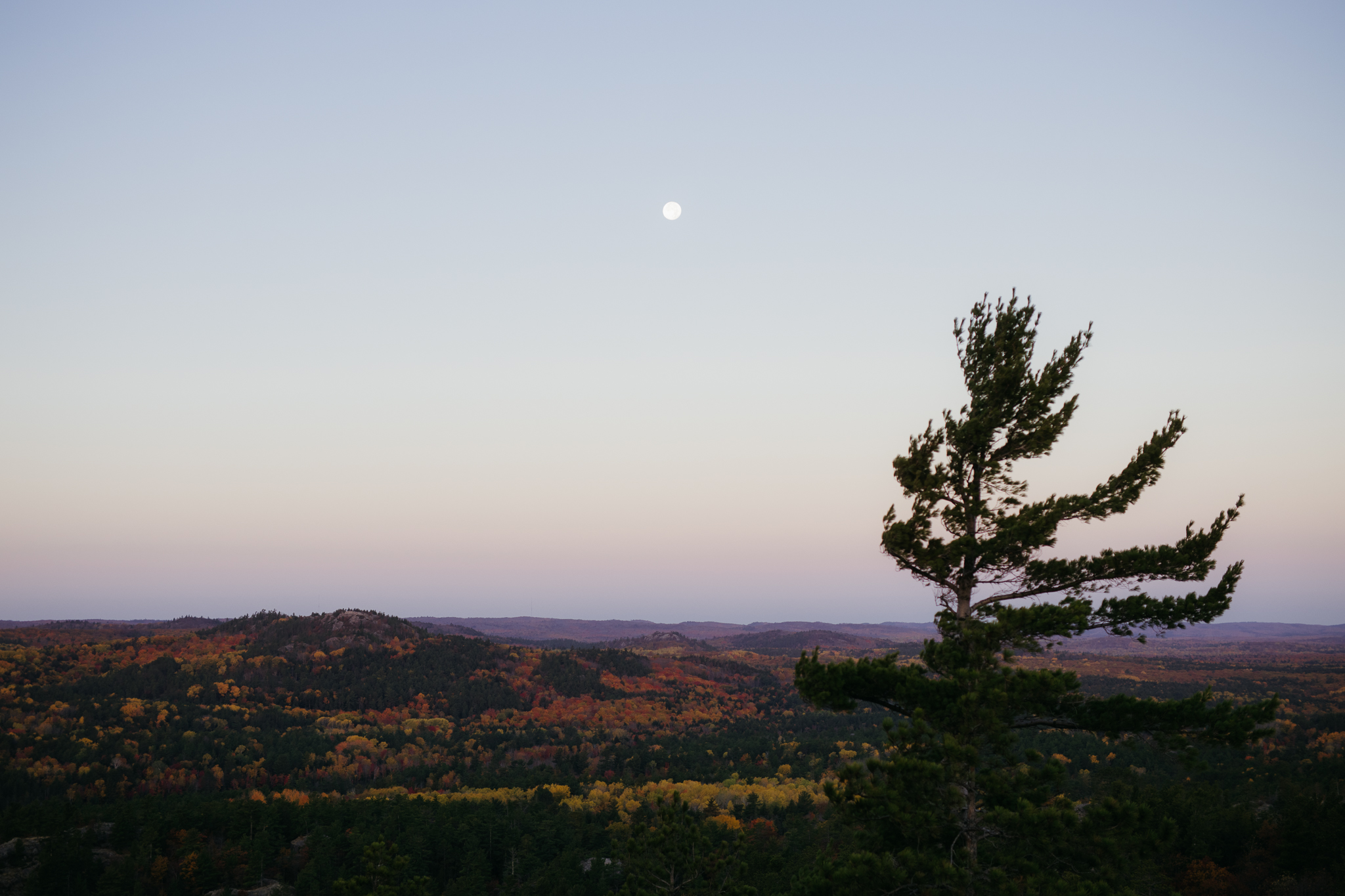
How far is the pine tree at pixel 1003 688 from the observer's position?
47.2ft

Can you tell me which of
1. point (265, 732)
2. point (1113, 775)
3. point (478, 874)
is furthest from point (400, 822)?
point (265, 732)

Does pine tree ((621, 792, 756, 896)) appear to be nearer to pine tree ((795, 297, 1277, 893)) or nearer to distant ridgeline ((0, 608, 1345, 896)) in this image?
distant ridgeline ((0, 608, 1345, 896))

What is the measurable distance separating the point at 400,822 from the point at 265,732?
102m

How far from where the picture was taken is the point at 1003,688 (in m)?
14.7

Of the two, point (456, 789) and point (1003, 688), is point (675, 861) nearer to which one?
point (1003, 688)

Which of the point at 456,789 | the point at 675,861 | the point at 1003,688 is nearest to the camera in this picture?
the point at 1003,688

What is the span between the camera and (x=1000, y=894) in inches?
Answer: 558

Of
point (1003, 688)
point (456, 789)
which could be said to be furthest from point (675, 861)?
point (456, 789)

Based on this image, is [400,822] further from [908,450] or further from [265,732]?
[265,732]

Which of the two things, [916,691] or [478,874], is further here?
[478,874]

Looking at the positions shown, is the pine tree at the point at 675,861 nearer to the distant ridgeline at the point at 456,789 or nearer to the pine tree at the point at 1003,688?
the distant ridgeline at the point at 456,789

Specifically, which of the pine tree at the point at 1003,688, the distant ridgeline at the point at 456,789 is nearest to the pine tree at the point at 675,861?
the distant ridgeline at the point at 456,789

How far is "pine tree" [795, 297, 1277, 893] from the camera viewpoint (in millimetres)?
14398

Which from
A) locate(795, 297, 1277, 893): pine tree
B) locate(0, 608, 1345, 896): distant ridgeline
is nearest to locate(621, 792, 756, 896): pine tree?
locate(0, 608, 1345, 896): distant ridgeline
